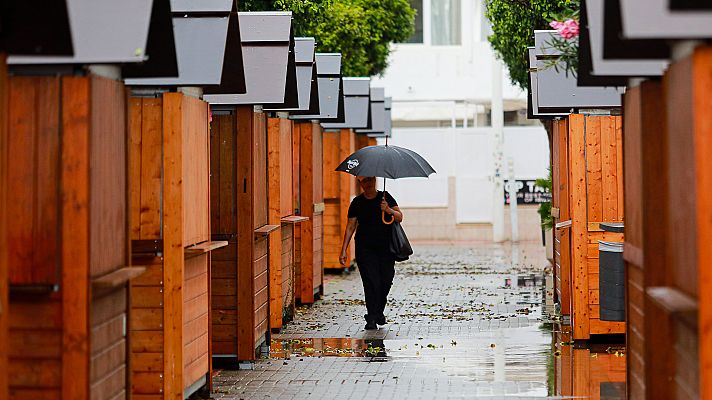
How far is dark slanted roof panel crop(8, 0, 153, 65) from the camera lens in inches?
256

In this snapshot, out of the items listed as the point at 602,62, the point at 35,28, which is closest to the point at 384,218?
the point at 602,62

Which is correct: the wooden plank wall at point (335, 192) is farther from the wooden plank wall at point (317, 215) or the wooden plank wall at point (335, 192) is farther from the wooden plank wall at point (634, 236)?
the wooden plank wall at point (634, 236)

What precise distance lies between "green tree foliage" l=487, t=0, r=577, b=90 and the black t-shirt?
501 cm

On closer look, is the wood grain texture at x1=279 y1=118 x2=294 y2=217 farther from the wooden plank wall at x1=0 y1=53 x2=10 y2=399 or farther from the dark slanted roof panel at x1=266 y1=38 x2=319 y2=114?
the wooden plank wall at x1=0 y1=53 x2=10 y2=399

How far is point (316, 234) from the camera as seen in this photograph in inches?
729

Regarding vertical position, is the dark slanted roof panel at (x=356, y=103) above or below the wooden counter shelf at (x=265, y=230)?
above

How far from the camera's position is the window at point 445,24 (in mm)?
41188

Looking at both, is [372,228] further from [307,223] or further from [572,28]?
[572,28]

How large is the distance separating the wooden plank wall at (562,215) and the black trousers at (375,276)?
1.98 metres

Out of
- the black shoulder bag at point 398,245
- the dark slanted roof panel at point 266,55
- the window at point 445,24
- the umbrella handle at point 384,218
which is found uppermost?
the window at point 445,24

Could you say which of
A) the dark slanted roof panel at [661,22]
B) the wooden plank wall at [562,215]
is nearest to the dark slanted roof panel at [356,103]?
the wooden plank wall at [562,215]

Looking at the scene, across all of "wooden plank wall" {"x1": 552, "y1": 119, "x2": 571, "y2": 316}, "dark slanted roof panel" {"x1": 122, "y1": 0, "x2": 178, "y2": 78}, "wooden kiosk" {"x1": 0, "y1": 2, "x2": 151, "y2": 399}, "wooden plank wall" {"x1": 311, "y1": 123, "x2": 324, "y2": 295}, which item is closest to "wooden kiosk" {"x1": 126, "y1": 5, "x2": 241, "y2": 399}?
"dark slanted roof panel" {"x1": 122, "y1": 0, "x2": 178, "y2": 78}

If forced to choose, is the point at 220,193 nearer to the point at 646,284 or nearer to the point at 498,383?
the point at 498,383

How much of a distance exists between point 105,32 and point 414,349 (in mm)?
6671
